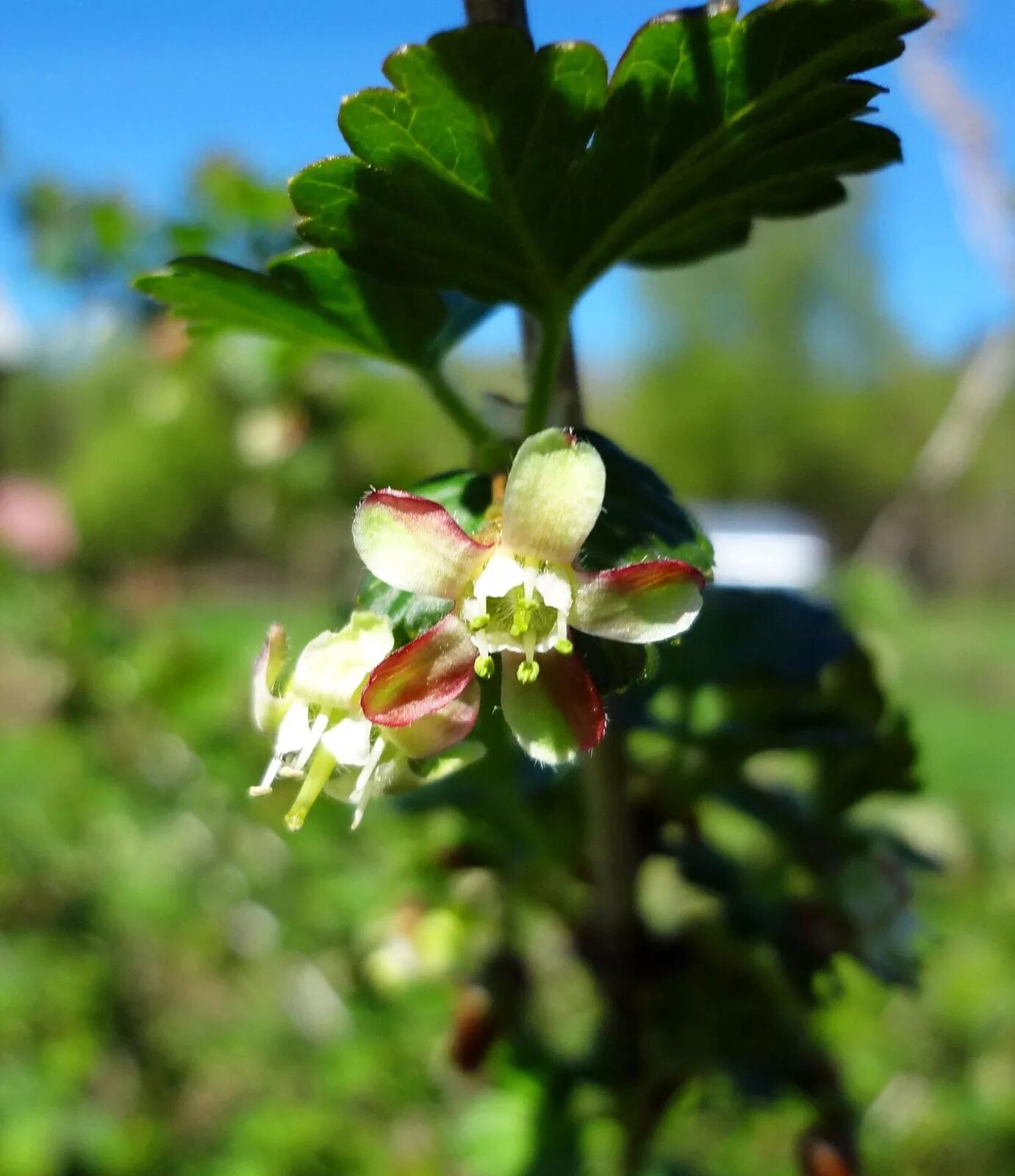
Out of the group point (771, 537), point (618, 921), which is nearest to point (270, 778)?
point (618, 921)

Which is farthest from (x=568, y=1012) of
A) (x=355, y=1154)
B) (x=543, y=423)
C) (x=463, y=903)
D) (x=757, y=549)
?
(x=757, y=549)

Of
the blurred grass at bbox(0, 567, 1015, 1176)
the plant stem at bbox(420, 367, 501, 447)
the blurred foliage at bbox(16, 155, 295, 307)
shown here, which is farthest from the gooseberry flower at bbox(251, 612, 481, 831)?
the blurred foliage at bbox(16, 155, 295, 307)

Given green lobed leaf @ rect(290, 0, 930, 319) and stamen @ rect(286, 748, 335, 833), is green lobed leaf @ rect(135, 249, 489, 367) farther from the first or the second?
stamen @ rect(286, 748, 335, 833)

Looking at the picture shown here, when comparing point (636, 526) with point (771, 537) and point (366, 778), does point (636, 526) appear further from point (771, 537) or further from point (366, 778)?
point (771, 537)

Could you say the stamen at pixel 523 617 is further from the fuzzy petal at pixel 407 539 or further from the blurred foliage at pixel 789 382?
Result: the blurred foliage at pixel 789 382

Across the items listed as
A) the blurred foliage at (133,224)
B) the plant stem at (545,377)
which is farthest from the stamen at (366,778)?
the blurred foliage at (133,224)

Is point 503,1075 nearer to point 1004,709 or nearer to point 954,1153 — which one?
point 954,1153
